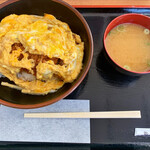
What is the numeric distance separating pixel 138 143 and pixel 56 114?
0.73 m

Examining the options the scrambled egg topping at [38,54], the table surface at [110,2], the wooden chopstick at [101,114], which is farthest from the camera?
the table surface at [110,2]

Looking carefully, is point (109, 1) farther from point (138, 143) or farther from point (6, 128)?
point (6, 128)

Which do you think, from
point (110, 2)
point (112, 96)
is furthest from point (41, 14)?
point (112, 96)

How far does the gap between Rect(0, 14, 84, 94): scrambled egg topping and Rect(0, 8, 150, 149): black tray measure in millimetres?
249

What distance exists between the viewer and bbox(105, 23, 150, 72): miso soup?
54.9 inches

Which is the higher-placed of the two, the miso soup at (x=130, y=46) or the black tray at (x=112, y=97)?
the miso soup at (x=130, y=46)

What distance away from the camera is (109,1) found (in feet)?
5.73

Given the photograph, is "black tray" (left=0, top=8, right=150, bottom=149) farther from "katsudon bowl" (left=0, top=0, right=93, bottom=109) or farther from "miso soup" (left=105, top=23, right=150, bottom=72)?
"katsudon bowl" (left=0, top=0, right=93, bottom=109)

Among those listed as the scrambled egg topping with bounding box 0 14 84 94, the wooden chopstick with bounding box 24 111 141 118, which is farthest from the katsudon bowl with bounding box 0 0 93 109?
the wooden chopstick with bounding box 24 111 141 118

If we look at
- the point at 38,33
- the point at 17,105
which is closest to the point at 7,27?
the point at 38,33

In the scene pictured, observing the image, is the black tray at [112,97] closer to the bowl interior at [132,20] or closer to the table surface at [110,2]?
the bowl interior at [132,20]

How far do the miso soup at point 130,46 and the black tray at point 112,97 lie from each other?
120 mm

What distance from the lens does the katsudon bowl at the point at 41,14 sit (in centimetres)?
123

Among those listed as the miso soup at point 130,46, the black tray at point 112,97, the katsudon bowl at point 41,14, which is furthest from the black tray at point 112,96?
the katsudon bowl at point 41,14
